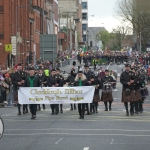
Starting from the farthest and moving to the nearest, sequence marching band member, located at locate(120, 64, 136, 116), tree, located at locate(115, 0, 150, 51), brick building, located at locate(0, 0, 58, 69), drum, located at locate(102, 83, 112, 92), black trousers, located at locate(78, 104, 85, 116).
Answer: tree, located at locate(115, 0, 150, 51) < brick building, located at locate(0, 0, 58, 69) < drum, located at locate(102, 83, 112, 92) < marching band member, located at locate(120, 64, 136, 116) < black trousers, located at locate(78, 104, 85, 116)

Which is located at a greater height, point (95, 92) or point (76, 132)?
point (95, 92)

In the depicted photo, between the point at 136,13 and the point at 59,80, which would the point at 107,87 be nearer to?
the point at 59,80

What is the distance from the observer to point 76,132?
59.4 ft

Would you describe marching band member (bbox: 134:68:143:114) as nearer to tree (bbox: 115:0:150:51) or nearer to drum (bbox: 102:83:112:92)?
drum (bbox: 102:83:112:92)

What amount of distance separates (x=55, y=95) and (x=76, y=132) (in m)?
6.32

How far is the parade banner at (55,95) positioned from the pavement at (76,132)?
0.62m

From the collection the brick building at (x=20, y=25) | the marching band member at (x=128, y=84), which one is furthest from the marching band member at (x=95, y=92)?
the brick building at (x=20, y=25)

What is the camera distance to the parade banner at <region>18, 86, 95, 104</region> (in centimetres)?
2381

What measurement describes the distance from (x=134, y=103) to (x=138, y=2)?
280ft

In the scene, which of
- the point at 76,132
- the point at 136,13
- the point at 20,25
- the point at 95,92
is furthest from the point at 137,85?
the point at 136,13

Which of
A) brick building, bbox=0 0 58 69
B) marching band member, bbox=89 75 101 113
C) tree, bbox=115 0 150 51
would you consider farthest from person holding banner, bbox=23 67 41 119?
tree, bbox=115 0 150 51

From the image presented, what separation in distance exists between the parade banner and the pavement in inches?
24.5

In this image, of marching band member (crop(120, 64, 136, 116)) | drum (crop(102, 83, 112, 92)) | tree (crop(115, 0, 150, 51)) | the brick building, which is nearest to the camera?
marching band member (crop(120, 64, 136, 116))

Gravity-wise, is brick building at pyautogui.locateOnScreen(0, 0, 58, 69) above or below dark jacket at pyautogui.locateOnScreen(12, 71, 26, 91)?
above
